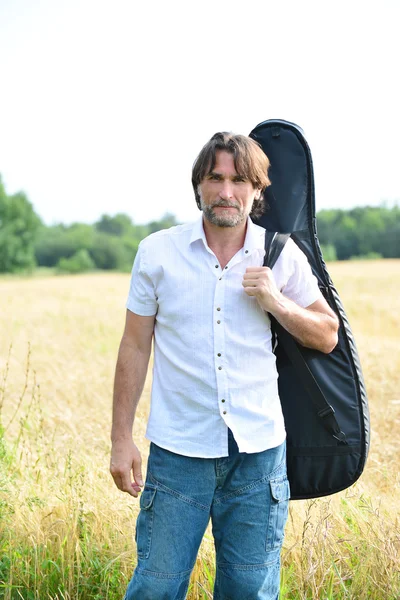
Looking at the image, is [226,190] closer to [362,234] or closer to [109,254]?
[362,234]

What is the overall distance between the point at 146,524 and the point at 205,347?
72 cm

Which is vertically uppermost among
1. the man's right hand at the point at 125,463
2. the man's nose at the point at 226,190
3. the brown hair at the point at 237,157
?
the brown hair at the point at 237,157

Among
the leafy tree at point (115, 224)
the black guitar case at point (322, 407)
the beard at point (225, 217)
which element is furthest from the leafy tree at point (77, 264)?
the beard at point (225, 217)

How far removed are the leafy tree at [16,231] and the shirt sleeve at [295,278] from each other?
74.0 meters

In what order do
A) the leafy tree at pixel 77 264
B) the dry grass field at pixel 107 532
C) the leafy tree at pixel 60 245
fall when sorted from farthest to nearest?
the leafy tree at pixel 60 245
the leafy tree at pixel 77 264
the dry grass field at pixel 107 532

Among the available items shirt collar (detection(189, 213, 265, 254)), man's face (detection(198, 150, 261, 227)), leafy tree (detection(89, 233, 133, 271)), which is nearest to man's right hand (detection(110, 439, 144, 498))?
shirt collar (detection(189, 213, 265, 254))

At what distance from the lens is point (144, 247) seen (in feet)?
9.48

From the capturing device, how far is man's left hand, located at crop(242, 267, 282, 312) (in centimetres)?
271

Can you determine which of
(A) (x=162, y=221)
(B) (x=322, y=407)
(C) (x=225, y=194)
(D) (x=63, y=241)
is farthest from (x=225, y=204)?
(A) (x=162, y=221)

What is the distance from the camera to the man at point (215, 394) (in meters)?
2.74

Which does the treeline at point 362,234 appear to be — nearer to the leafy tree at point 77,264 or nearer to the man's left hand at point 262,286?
the leafy tree at point 77,264

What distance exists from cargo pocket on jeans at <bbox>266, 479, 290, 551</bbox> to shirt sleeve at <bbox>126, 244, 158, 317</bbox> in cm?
86

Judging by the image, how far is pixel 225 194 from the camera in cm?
279

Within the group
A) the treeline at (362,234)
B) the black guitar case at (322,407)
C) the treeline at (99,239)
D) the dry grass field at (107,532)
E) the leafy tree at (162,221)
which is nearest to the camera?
the black guitar case at (322,407)
